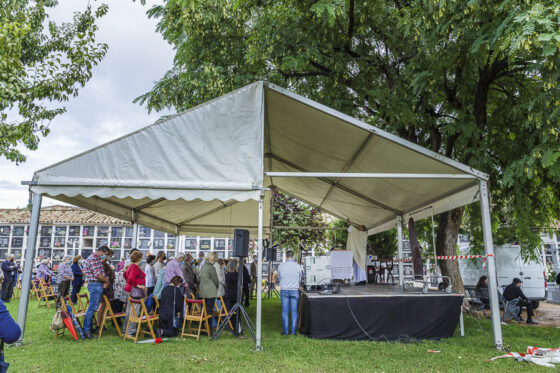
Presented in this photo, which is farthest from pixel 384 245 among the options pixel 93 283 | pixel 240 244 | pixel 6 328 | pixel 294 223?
pixel 6 328

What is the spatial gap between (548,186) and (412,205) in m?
2.78

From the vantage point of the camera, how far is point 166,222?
1275 cm

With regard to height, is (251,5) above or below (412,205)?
above

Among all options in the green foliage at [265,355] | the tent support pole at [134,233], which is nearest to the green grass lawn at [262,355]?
the green foliage at [265,355]

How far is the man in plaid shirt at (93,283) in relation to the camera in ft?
21.0

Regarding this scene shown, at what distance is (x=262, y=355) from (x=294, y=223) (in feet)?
46.9

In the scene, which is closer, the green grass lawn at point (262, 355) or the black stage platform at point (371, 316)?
the green grass lawn at point (262, 355)

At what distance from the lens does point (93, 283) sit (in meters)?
6.40

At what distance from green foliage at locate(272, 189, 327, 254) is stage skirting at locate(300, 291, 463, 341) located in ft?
41.1

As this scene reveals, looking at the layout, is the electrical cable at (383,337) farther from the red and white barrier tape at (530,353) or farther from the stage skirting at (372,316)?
the red and white barrier tape at (530,353)

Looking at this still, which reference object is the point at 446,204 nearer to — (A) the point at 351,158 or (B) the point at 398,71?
(A) the point at 351,158

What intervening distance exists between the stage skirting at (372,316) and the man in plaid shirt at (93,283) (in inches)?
142

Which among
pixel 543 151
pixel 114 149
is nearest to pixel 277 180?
pixel 114 149

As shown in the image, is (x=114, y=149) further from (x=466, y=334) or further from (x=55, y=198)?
(x=466, y=334)
